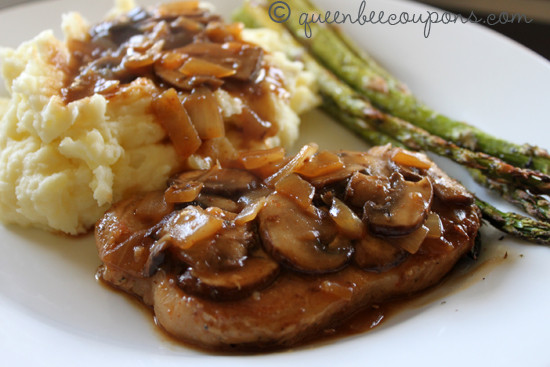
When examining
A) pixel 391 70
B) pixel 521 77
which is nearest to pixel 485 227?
pixel 521 77

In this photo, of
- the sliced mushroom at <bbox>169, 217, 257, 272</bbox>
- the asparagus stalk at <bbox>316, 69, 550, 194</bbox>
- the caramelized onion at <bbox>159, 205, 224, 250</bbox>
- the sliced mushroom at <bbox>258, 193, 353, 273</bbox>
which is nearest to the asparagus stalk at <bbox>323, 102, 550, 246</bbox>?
the asparagus stalk at <bbox>316, 69, 550, 194</bbox>

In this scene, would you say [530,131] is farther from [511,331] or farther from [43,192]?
[43,192]

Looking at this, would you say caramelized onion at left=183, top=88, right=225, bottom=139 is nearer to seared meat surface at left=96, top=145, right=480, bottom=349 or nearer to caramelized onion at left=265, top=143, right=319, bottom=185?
seared meat surface at left=96, top=145, right=480, bottom=349

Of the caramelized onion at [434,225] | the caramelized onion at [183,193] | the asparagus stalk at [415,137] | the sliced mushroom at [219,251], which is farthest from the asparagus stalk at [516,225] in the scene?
the caramelized onion at [183,193]

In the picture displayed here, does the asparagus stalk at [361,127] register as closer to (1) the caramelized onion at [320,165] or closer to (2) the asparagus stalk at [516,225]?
(2) the asparagus stalk at [516,225]

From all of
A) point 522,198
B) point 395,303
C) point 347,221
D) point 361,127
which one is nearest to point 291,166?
point 347,221

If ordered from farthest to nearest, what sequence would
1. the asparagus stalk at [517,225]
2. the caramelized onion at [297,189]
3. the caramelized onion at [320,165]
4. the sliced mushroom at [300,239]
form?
the caramelized onion at [320,165] → the asparagus stalk at [517,225] → the caramelized onion at [297,189] → the sliced mushroom at [300,239]
